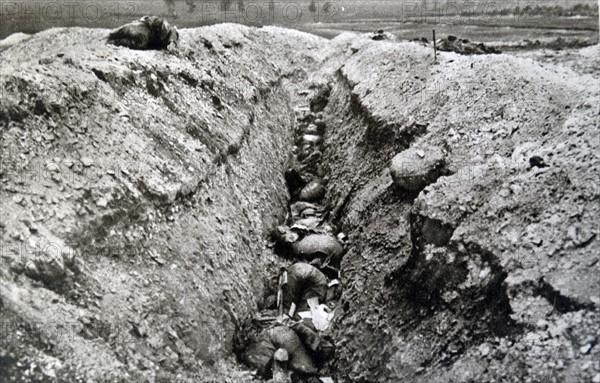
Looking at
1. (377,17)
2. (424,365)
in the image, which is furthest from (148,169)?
(377,17)

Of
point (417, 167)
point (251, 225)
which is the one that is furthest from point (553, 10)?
point (251, 225)

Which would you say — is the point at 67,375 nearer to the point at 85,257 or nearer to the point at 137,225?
the point at 85,257

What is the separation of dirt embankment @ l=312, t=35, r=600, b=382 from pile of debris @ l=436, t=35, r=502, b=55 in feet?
5.03

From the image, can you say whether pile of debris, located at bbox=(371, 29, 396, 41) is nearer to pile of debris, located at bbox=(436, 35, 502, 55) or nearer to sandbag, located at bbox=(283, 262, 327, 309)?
pile of debris, located at bbox=(436, 35, 502, 55)

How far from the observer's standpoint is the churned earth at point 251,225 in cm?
314

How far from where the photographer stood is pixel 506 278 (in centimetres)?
344

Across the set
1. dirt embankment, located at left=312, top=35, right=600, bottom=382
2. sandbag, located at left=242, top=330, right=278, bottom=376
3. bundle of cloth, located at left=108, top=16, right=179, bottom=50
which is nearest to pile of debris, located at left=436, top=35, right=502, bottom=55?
dirt embankment, located at left=312, top=35, right=600, bottom=382

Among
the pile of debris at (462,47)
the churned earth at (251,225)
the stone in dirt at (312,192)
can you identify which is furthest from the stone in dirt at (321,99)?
the churned earth at (251,225)

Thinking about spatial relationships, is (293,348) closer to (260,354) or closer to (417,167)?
(260,354)

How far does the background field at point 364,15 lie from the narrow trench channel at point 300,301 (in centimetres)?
388

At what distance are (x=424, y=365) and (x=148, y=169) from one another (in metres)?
3.22

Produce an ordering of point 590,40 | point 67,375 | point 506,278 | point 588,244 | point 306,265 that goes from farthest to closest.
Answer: point 590,40 → point 306,265 → point 506,278 → point 588,244 → point 67,375

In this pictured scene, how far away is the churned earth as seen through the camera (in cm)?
314

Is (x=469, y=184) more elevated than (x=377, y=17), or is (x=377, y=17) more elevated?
(x=377, y=17)
